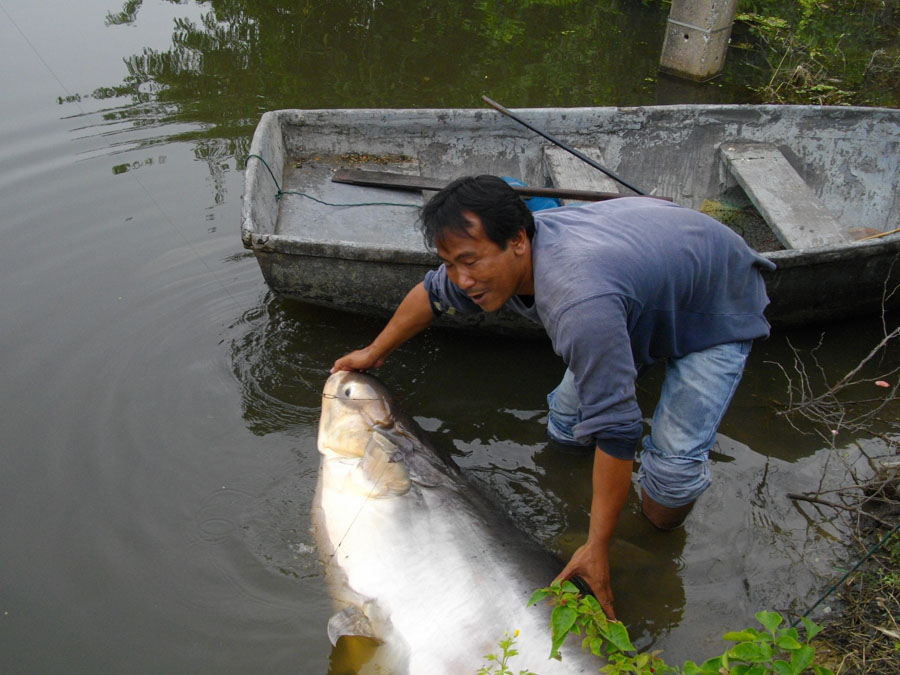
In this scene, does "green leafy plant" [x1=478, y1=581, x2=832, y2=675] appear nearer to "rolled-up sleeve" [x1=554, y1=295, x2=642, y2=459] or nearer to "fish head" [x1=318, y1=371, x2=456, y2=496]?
"rolled-up sleeve" [x1=554, y1=295, x2=642, y2=459]

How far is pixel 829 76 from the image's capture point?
412 inches

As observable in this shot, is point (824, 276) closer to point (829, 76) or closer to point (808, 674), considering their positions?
point (808, 674)

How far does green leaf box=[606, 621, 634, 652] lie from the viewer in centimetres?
240

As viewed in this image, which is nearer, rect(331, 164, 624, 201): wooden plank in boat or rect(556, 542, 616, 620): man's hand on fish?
rect(556, 542, 616, 620): man's hand on fish

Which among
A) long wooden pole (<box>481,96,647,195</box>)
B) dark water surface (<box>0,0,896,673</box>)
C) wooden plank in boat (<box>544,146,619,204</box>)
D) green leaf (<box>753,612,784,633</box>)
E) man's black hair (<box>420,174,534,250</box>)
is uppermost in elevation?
man's black hair (<box>420,174,534,250</box>)

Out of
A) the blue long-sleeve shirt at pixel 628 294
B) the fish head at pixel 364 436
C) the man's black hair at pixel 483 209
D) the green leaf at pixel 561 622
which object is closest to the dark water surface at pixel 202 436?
the green leaf at pixel 561 622

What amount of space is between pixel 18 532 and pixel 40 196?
388 cm

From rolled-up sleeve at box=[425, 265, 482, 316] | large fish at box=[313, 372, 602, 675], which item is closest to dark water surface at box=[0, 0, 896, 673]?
large fish at box=[313, 372, 602, 675]

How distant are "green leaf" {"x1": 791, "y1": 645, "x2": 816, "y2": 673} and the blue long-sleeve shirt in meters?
0.82

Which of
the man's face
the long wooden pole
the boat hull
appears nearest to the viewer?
the man's face

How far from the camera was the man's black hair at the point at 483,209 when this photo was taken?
8.71 ft

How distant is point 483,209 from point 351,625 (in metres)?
1.80

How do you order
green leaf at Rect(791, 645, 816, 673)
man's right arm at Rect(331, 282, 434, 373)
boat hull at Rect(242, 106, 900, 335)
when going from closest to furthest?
1. green leaf at Rect(791, 645, 816, 673)
2. man's right arm at Rect(331, 282, 434, 373)
3. boat hull at Rect(242, 106, 900, 335)

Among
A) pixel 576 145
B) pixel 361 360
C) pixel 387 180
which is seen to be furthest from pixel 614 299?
pixel 576 145
